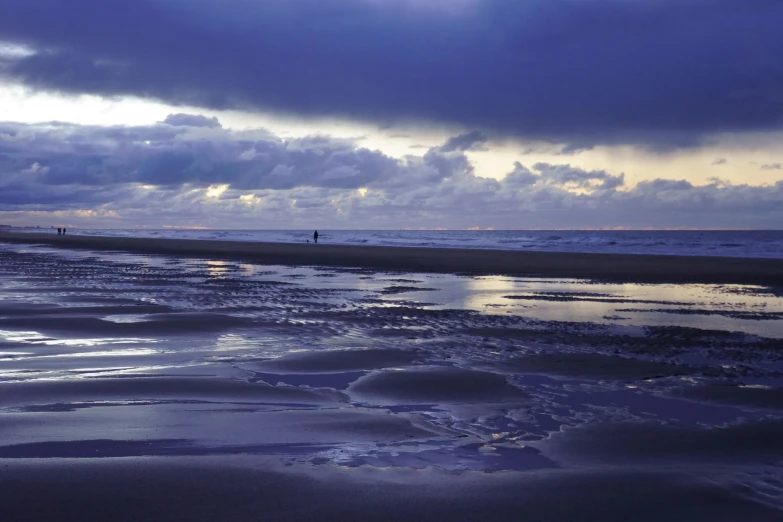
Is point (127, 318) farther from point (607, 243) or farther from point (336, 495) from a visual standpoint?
point (607, 243)

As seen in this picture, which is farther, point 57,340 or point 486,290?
point 486,290

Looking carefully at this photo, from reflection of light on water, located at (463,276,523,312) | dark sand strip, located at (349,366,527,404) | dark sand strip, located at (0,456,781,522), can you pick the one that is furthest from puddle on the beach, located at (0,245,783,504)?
dark sand strip, located at (0,456,781,522)

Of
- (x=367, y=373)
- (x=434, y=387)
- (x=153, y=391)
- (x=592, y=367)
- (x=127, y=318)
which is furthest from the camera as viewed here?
(x=127, y=318)

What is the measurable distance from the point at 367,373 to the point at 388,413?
2353 millimetres

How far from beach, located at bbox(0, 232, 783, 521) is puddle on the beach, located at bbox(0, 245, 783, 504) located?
0.05 m

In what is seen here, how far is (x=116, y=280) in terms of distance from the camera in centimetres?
2620

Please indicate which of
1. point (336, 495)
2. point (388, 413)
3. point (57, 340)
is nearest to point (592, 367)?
point (388, 413)

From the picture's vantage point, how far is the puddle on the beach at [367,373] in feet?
22.0

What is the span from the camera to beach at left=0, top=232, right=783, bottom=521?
525cm

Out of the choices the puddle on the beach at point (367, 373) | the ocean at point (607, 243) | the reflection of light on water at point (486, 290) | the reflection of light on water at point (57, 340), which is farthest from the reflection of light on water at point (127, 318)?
the ocean at point (607, 243)

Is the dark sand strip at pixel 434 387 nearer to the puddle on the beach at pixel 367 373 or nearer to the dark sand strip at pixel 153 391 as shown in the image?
the puddle on the beach at pixel 367 373

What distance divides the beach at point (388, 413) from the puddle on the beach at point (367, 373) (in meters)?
0.05

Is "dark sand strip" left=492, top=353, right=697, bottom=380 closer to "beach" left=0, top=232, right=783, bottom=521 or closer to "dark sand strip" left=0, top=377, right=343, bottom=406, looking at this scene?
"beach" left=0, top=232, right=783, bottom=521

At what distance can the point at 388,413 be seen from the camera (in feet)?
25.7
